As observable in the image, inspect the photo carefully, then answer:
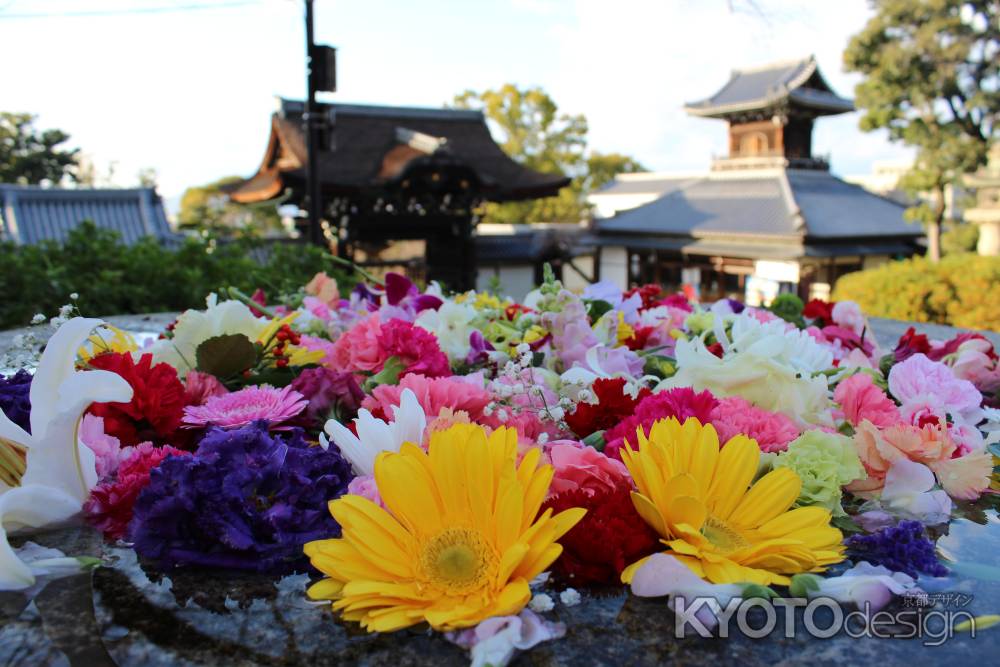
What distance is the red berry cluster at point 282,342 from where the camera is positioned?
51.2 inches

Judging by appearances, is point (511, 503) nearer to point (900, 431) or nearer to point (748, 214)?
point (900, 431)

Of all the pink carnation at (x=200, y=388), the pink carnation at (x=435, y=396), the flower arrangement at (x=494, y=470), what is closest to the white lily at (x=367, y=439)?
the flower arrangement at (x=494, y=470)

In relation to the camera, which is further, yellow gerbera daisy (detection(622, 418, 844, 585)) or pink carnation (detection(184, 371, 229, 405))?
pink carnation (detection(184, 371, 229, 405))

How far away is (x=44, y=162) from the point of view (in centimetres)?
2144

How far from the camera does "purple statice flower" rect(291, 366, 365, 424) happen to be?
3.62 ft

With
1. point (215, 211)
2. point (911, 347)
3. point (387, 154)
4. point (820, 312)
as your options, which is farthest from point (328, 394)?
point (215, 211)

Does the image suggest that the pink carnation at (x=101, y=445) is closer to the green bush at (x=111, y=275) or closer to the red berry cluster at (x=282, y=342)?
the red berry cluster at (x=282, y=342)

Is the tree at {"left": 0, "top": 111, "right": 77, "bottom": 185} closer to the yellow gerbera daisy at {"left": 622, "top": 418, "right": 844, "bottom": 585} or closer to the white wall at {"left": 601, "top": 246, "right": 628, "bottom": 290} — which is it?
the white wall at {"left": 601, "top": 246, "right": 628, "bottom": 290}

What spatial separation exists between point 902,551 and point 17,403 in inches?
44.1

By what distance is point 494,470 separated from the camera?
739 millimetres

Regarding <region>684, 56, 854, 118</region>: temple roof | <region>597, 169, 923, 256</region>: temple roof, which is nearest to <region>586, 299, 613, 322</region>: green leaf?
<region>597, 169, 923, 256</region>: temple roof

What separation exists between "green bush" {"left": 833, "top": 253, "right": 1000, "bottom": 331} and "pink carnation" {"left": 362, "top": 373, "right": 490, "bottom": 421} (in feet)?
20.9

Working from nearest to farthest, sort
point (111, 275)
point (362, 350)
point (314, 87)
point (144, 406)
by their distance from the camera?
point (144, 406), point (362, 350), point (111, 275), point (314, 87)

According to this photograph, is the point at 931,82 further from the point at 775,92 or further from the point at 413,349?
the point at 413,349
